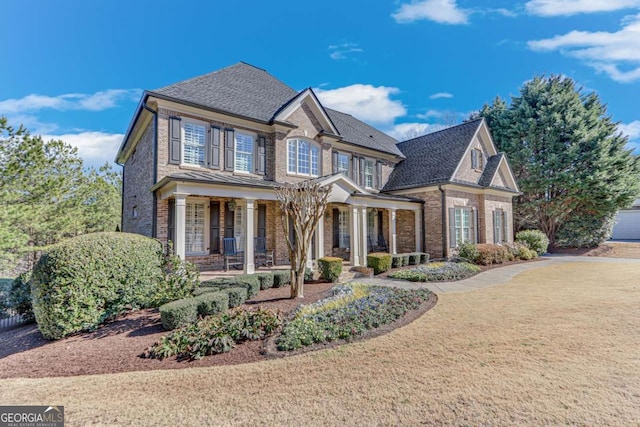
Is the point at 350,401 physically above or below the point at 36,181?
below

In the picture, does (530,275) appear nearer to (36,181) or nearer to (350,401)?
(350,401)

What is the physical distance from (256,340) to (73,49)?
13779 mm

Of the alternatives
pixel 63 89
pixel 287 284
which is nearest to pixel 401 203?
pixel 287 284

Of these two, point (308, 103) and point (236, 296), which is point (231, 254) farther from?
point (308, 103)

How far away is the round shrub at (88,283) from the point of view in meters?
5.68

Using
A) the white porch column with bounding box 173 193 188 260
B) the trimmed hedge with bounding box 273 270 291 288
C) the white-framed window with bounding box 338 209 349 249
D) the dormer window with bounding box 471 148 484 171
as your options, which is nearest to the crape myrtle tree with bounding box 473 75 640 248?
the dormer window with bounding box 471 148 484 171

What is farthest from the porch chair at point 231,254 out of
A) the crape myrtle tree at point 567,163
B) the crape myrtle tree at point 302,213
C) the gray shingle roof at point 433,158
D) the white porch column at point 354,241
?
the crape myrtle tree at point 567,163

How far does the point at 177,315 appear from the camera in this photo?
18.5 feet

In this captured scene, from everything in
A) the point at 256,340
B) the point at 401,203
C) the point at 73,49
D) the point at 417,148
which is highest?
Result: the point at 73,49

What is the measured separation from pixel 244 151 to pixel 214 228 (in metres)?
3.41

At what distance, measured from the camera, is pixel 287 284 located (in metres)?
9.47

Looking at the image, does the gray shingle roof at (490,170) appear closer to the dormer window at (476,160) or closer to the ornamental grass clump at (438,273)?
the dormer window at (476,160)

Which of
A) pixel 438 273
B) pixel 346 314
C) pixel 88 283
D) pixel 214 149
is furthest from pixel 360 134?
pixel 88 283

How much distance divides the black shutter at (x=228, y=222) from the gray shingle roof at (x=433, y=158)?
32.0ft
